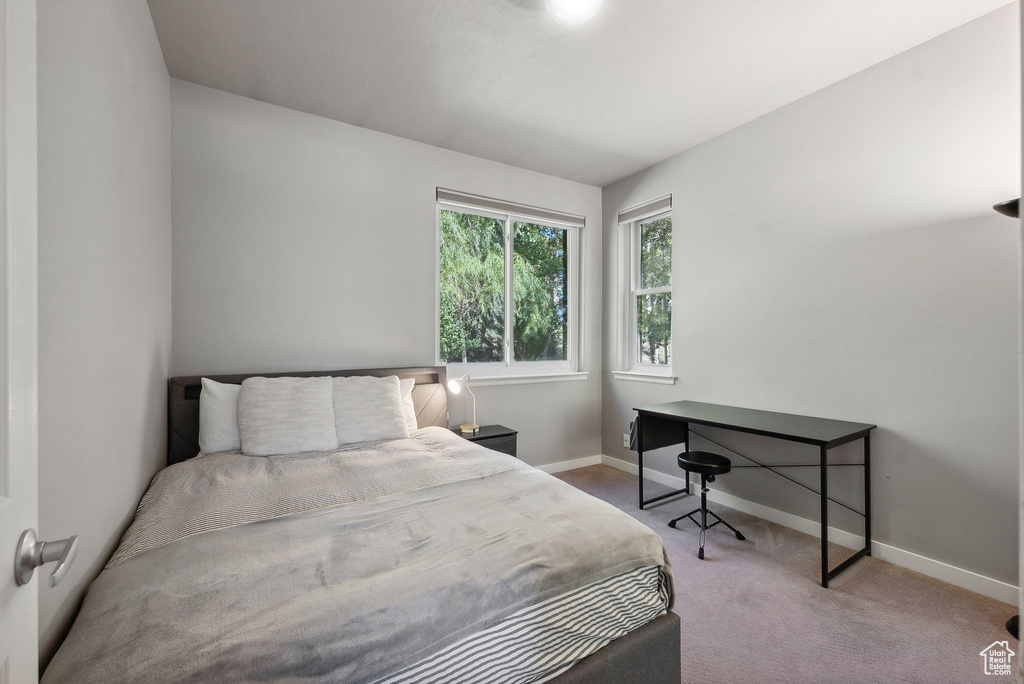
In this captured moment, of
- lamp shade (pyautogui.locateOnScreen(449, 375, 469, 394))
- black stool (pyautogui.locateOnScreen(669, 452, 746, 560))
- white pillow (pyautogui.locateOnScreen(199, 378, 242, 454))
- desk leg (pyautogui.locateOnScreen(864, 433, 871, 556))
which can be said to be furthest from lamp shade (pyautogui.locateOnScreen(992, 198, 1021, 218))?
white pillow (pyautogui.locateOnScreen(199, 378, 242, 454))

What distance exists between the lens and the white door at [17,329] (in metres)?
0.58

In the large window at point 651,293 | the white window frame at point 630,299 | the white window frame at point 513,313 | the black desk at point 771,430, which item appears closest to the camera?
the black desk at point 771,430

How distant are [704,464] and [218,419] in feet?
8.77

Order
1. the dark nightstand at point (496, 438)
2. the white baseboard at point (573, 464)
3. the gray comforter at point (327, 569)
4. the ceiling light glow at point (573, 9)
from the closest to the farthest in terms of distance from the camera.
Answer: the gray comforter at point (327, 569)
the ceiling light glow at point (573, 9)
the dark nightstand at point (496, 438)
the white baseboard at point (573, 464)

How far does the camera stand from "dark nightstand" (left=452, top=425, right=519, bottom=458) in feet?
9.99

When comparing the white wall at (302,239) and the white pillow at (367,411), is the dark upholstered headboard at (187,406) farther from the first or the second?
the white pillow at (367,411)

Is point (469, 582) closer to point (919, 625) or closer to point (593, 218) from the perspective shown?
point (919, 625)

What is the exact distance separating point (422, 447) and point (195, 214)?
190 centimetres

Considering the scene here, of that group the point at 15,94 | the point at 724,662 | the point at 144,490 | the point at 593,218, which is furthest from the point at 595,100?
the point at 144,490

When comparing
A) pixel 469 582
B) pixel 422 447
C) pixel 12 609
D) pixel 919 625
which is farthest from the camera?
pixel 422 447

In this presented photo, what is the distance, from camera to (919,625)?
179 cm

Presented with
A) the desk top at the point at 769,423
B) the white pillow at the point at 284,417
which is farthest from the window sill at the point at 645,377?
the white pillow at the point at 284,417

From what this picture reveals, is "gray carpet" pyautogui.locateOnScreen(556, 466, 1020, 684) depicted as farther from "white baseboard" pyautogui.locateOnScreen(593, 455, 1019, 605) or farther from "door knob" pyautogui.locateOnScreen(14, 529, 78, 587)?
"door knob" pyautogui.locateOnScreen(14, 529, 78, 587)

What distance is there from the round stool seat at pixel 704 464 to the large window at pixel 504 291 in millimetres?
1589
